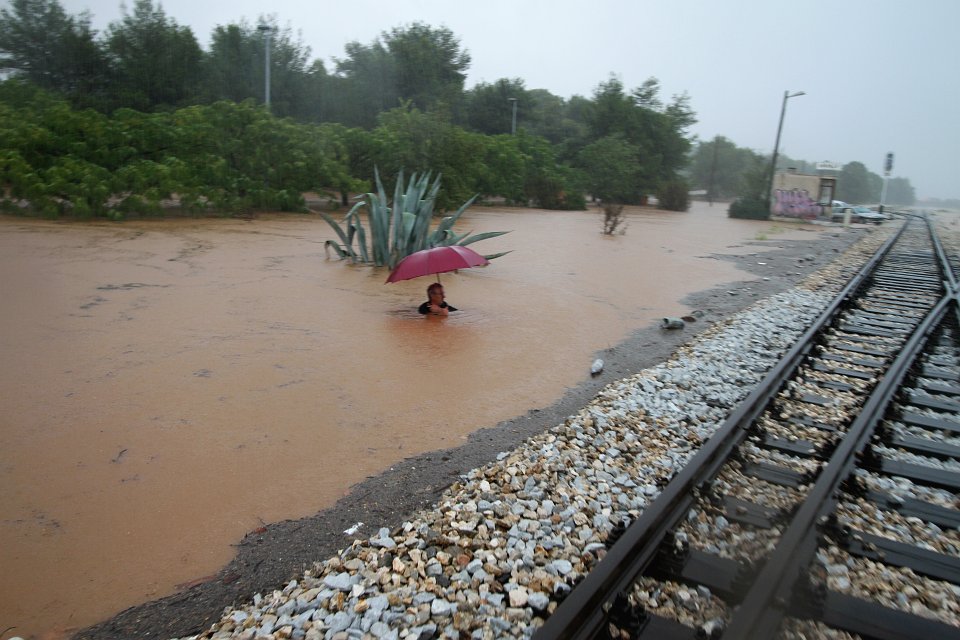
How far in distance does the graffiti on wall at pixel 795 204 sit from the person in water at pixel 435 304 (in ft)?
110

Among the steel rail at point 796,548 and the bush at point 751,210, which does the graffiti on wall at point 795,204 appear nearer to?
the bush at point 751,210

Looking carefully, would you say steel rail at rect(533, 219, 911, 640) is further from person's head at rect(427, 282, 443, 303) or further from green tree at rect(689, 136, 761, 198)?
green tree at rect(689, 136, 761, 198)

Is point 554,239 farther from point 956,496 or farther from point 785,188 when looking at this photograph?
point 785,188

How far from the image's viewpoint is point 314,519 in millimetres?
3840

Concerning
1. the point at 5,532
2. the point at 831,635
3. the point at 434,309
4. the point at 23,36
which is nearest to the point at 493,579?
the point at 831,635

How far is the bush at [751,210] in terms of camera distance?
35.7 metres

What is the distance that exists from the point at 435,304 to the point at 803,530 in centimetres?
626

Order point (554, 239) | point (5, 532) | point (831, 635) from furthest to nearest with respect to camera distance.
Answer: point (554, 239), point (5, 532), point (831, 635)

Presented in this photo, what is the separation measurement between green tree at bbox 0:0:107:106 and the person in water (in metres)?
21.8

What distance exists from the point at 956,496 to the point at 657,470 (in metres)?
1.78

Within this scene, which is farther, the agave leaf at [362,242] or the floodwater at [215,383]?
the agave leaf at [362,242]

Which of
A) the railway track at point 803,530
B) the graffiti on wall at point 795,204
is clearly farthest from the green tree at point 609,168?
the railway track at point 803,530

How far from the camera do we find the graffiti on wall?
36.7 meters

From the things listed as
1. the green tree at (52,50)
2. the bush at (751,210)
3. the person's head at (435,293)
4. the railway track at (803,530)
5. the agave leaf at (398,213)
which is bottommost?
the railway track at (803,530)
